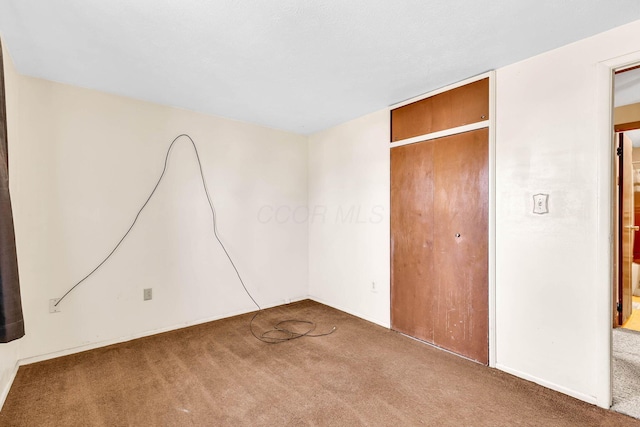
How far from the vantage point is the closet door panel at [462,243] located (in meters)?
2.40

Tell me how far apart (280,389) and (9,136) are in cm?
266

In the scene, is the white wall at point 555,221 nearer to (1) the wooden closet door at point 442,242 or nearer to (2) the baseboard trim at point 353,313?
(1) the wooden closet door at point 442,242

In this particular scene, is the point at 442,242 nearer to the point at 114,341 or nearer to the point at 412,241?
the point at 412,241

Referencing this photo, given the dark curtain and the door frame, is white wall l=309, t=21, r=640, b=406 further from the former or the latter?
the dark curtain

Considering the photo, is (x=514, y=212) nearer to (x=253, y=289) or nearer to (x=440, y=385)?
(x=440, y=385)

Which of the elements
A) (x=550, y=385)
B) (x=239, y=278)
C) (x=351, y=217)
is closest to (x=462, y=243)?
(x=550, y=385)

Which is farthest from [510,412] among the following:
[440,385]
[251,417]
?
[251,417]

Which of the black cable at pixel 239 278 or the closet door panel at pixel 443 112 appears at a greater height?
the closet door panel at pixel 443 112

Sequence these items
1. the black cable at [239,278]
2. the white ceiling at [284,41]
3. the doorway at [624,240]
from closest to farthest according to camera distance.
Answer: the white ceiling at [284,41] → the doorway at [624,240] → the black cable at [239,278]

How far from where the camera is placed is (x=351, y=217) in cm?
365

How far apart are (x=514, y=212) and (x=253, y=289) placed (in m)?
2.91

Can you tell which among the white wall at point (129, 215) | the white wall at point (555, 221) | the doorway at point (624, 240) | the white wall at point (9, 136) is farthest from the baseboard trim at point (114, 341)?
the doorway at point (624, 240)

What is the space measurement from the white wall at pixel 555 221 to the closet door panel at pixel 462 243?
0.12 meters

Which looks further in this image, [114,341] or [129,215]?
[129,215]
